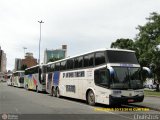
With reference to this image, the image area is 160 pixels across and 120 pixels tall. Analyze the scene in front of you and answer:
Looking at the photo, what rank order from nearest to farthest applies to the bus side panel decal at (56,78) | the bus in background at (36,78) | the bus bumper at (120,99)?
the bus bumper at (120,99) < the bus side panel decal at (56,78) < the bus in background at (36,78)

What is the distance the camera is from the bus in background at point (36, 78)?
1540 inches

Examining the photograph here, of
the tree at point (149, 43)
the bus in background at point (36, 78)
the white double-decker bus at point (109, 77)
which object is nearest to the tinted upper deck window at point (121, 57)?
the white double-decker bus at point (109, 77)

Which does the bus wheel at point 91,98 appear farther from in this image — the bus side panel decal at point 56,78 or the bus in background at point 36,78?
the bus in background at point 36,78

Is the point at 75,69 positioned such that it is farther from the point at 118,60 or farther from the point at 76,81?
the point at 118,60

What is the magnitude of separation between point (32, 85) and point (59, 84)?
17395 millimetres

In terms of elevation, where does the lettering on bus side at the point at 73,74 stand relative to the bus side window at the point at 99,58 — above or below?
below

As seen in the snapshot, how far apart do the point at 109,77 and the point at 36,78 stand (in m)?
25.4

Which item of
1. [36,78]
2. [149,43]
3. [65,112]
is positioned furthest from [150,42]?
[65,112]

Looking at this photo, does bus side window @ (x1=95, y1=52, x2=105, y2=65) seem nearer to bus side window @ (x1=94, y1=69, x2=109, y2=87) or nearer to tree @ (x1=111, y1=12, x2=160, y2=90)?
bus side window @ (x1=94, y1=69, x2=109, y2=87)

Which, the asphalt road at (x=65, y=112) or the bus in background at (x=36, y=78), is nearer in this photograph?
the asphalt road at (x=65, y=112)

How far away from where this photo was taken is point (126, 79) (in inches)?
779

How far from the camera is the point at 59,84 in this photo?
30.1 m

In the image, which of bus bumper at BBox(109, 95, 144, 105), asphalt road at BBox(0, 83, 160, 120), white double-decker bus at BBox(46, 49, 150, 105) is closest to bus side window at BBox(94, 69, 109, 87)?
white double-decker bus at BBox(46, 49, 150, 105)

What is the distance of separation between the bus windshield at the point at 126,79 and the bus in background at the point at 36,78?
18861 mm
